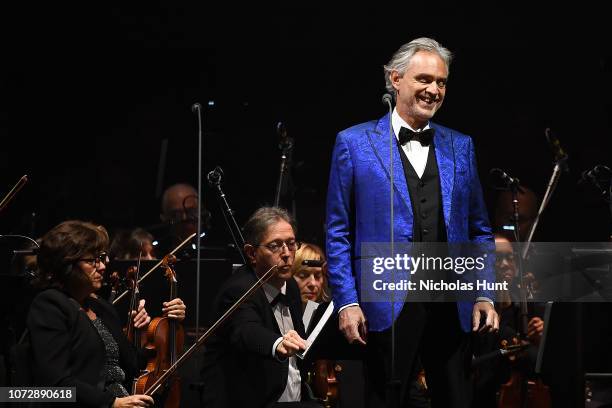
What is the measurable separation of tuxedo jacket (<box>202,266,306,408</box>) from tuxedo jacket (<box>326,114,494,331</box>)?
2.44 feet

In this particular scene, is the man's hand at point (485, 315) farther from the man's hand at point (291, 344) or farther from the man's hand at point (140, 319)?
the man's hand at point (140, 319)

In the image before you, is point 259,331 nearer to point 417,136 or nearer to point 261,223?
point 261,223

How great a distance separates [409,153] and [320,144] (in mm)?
3645

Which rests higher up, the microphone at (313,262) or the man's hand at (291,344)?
the microphone at (313,262)

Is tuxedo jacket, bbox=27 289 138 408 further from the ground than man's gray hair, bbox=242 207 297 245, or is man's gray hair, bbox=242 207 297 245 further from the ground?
man's gray hair, bbox=242 207 297 245

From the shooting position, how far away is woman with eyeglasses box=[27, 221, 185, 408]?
10.5 feet

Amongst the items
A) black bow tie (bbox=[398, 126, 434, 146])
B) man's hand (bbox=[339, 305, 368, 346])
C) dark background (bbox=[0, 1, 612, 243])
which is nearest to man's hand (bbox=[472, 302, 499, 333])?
man's hand (bbox=[339, 305, 368, 346])

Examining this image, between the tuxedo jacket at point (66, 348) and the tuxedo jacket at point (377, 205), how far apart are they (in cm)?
96

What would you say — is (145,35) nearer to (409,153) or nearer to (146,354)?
(146,354)

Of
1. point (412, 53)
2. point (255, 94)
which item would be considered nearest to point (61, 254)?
point (412, 53)

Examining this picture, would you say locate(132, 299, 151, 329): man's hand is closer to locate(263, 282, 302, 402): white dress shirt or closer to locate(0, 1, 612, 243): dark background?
locate(263, 282, 302, 402): white dress shirt

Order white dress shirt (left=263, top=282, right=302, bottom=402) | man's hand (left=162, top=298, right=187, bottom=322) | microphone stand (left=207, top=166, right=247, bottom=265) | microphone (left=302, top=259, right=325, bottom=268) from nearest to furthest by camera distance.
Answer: white dress shirt (left=263, top=282, right=302, bottom=402), man's hand (left=162, top=298, right=187, bottom=322), microphone stand (left=207, top=166, right=247, bottom=265), microphone (left=302, top=259, right=325, bottom=268)

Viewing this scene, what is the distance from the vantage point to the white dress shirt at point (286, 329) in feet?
13.2

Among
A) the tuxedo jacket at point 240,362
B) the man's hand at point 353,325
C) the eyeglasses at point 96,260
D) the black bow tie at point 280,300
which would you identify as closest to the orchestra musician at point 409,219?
the man's hand at point 353,325
